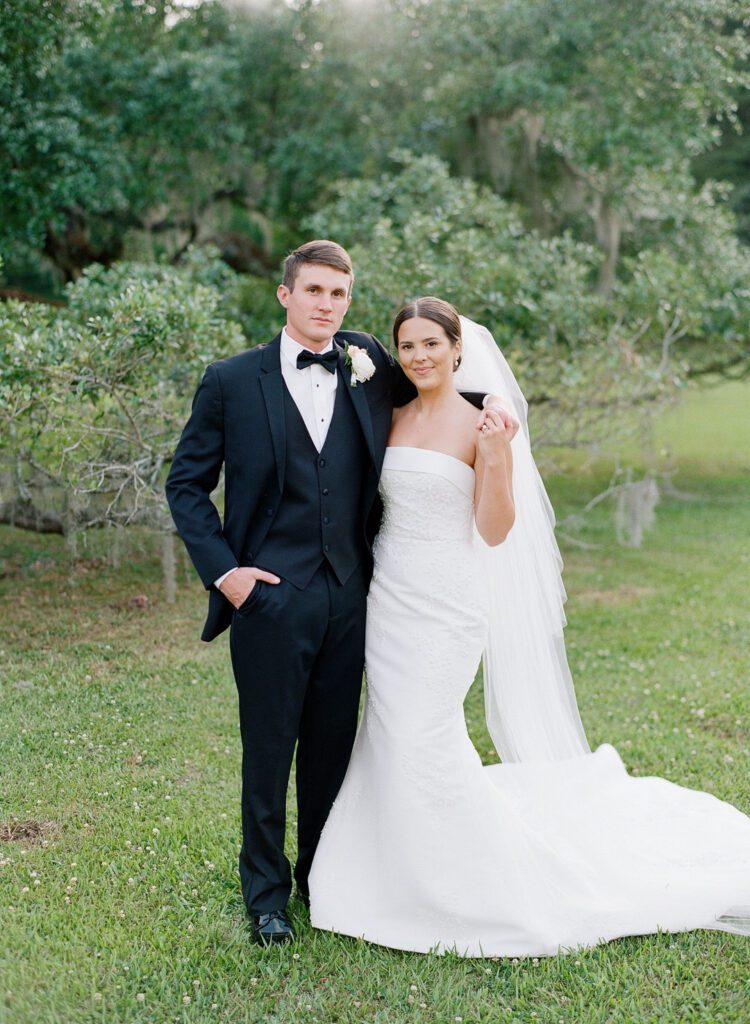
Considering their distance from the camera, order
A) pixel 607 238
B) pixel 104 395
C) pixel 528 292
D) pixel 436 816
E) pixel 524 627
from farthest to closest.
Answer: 1. pixel 607 238
2. pixel 528 292
3. pixel 104 395
4. pixel 524 627
5. pixel 436 816

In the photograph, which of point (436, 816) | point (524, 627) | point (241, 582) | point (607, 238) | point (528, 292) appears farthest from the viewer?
point (607, 238)

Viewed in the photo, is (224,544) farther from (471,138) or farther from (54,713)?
(471,138)

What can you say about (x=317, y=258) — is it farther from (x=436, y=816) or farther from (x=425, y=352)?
(x=436, y=816)

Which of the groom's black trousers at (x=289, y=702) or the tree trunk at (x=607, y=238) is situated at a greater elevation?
the tree trunk at (x=607, y=238)

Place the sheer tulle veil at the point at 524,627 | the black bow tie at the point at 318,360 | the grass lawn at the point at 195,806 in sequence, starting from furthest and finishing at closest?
the sheer tulle veil at the point at 524,627
the black bow tie at the point at 318,360
the grass lawn at the point at 195,806

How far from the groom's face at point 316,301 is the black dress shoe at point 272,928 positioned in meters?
2.07

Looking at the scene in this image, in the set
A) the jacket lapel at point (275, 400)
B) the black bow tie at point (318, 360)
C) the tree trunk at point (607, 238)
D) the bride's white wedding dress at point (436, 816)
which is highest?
the tree trunk at point (607, 238)

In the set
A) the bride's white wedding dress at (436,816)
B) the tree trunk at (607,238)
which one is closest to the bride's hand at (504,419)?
the bride's white wedding dress at (436,816)

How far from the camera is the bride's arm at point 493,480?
345 centimetres

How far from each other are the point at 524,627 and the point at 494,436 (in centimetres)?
117

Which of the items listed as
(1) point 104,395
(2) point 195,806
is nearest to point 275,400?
(2) point 195,806

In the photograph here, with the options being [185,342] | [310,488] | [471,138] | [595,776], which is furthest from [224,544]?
[471,138]

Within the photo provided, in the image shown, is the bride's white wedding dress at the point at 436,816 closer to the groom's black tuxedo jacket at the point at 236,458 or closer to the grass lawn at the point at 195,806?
the grass lawn at the point at 195,806

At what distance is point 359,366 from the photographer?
3.50 m
